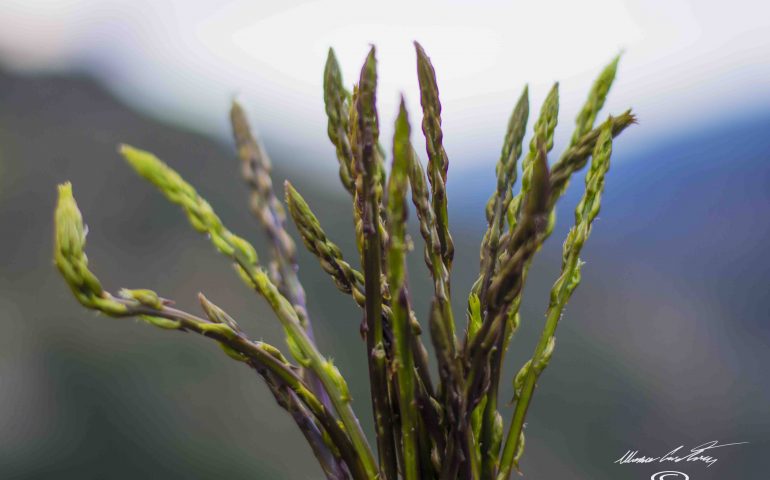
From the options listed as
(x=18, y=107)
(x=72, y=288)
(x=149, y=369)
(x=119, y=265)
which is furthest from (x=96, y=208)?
(x=72, y=288)

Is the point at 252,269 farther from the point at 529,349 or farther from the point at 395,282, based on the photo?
the point at 529,349

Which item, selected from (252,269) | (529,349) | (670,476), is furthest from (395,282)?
(529,349)

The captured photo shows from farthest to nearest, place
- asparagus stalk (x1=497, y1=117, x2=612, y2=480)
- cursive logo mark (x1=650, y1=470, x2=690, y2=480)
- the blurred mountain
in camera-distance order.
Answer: the blurred mountain < cursive logo mark (x1=650, y1=470, x2=690, y2=480) < asparagus stalk (x1=497, y1=117, x2=612, y2=480)

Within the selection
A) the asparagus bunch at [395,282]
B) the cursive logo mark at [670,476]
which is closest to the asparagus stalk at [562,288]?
the asparagus bunch at [395,282]

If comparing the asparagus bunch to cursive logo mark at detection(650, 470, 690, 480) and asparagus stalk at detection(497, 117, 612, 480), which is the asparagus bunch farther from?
cursive logo mark at detection(650, 470, 690, 480)

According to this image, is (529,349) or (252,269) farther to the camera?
(529,349)

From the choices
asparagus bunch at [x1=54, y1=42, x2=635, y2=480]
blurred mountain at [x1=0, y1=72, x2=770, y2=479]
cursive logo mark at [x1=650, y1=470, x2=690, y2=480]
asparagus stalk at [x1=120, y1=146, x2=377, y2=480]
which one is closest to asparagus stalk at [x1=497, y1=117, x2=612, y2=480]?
asparagus bunch at [x1=54, y1=42, x2=635, y2=480]

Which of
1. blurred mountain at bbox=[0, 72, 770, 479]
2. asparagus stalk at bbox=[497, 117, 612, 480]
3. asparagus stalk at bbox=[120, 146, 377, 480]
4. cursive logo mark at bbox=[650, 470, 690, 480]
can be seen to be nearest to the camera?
asparagus stalk at bbox=[120, 146, 377, 480]
